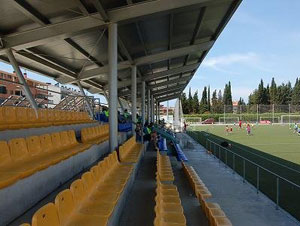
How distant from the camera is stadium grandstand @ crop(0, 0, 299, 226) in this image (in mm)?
3980

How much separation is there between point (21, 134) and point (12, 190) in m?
2.94

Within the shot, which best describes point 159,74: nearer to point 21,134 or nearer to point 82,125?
point 82,125

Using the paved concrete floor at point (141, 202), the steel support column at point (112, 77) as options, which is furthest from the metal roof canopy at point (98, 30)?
the paved concrete floor at point (141, 202)

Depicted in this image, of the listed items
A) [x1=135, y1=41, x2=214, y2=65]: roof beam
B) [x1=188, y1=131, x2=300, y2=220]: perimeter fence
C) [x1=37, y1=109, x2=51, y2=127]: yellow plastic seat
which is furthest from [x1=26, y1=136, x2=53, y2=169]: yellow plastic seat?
[x1=135, y1=41, x2=214, y2=65]: roof beam

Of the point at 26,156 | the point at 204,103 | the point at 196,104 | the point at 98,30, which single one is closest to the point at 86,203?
the point at 26,156

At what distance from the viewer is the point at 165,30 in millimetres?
12594

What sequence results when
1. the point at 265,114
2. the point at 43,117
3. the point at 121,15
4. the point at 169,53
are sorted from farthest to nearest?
the point at 265,114, the point at 169,53, the point at 121,15, the point at 43,117

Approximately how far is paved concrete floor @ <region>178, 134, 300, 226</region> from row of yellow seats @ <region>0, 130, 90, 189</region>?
3787 millimetres

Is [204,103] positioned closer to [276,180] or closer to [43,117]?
[276,180]

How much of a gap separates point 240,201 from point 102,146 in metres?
4.21

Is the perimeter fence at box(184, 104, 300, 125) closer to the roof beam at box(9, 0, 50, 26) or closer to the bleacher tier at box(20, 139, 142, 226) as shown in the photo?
the roof beam at box(9, 0, 50, 26)

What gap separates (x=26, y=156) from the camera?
510 cm

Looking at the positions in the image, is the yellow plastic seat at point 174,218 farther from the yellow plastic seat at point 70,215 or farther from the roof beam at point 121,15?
the roof beam at point 121,15

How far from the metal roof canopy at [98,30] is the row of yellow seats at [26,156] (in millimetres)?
3930
